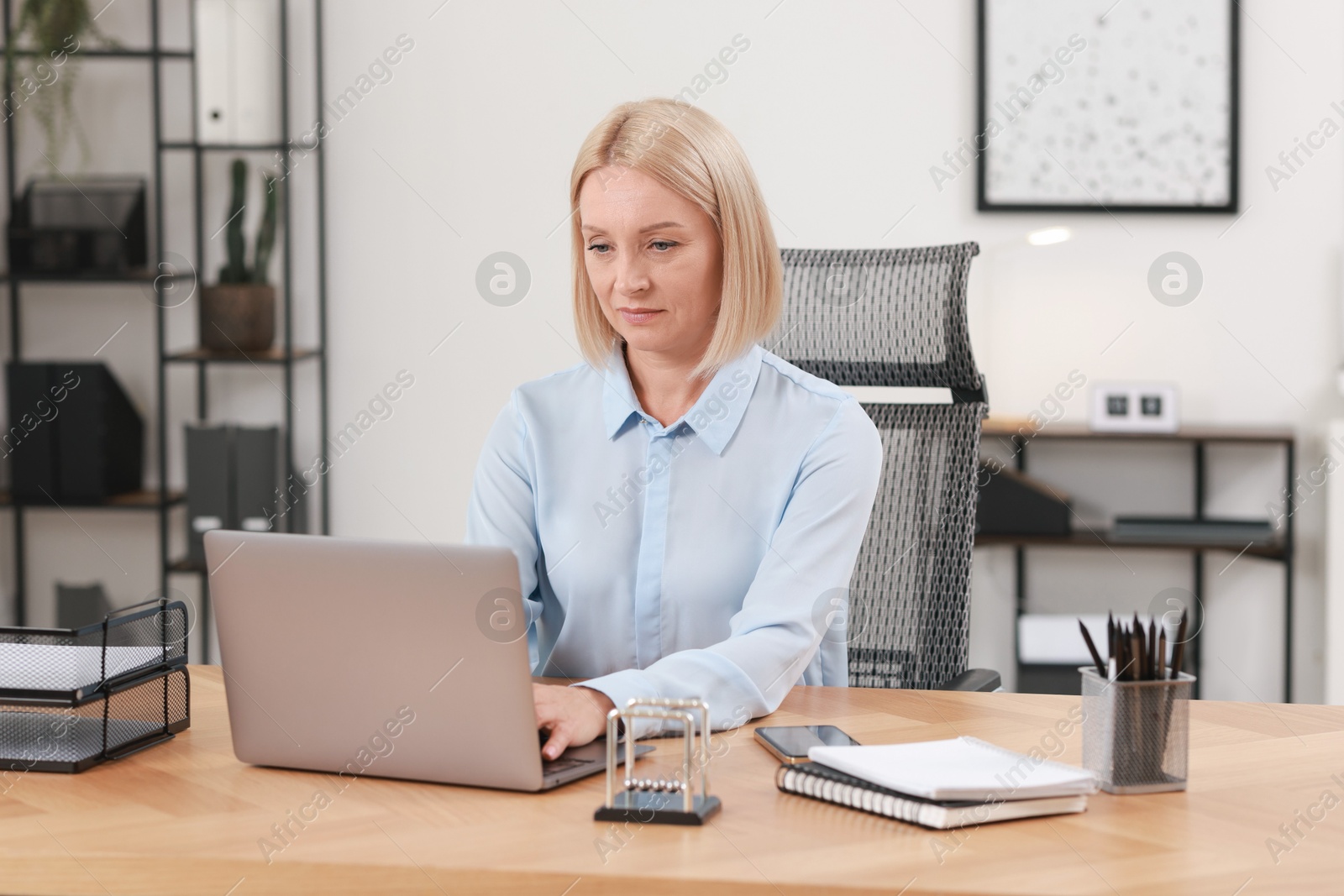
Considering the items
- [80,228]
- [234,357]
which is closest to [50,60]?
[80,228]

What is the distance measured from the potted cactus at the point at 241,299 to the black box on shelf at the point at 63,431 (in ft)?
0.87

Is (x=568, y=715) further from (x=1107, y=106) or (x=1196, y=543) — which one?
(x=1107, y=106)

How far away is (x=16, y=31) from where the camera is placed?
9.40 feet

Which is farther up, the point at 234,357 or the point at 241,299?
the point at 241,299

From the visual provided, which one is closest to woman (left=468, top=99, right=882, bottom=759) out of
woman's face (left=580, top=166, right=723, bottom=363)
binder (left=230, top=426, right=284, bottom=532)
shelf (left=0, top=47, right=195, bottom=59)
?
woman's face (left=580, top=166, right=723, bottom=363)

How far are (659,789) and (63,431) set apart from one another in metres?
2.43

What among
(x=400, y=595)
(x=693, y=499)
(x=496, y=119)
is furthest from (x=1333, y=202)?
(x=400, y=595)

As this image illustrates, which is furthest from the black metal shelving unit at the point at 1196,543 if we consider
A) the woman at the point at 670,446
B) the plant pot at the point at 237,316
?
the plant pot at the point at 237,316

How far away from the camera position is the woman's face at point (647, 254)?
1373 millimetres

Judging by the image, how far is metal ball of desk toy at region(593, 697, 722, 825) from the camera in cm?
90

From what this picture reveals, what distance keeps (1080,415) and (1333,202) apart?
76cm

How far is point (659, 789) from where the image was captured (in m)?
0.94

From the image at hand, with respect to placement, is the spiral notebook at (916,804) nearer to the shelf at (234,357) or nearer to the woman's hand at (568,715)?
the woman's hand at (568,715)

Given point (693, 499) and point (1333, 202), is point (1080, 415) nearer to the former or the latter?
point (1333, 202)
